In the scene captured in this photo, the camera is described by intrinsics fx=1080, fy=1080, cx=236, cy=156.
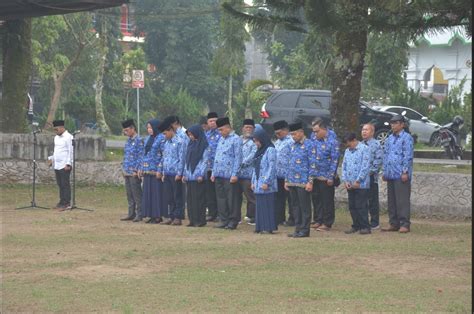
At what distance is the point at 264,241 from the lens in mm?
14289

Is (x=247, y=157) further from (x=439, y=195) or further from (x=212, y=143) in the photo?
(x=439, y=195)

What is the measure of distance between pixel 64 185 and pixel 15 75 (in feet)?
21.3

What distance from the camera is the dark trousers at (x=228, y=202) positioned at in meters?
16.0

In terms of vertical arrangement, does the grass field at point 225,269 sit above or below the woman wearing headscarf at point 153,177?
below

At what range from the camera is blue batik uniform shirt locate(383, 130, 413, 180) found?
15.3 metres

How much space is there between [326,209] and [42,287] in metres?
6.15

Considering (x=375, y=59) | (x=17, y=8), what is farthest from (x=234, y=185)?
(x=375, y=59)

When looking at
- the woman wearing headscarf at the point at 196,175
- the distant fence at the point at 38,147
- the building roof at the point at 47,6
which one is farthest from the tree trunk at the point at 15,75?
the woman wearing headscarf at the point at 196,175

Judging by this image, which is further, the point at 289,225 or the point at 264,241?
the point at 289,225

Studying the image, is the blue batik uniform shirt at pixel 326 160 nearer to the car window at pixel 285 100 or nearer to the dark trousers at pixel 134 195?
Result: the dark trousers at pixel 134 195

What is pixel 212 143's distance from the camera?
1662 cm

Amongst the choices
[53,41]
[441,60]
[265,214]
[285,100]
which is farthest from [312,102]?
[441,60]

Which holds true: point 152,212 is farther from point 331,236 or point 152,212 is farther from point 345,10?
point 345,10

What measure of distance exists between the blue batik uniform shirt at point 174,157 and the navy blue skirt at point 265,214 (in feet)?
6.09
